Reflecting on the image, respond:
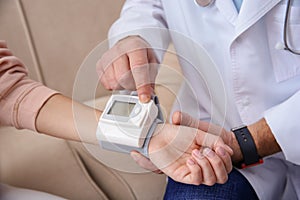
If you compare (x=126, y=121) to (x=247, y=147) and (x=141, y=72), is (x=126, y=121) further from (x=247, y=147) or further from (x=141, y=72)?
(x=247, y=147)

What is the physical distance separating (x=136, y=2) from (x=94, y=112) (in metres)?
0.30

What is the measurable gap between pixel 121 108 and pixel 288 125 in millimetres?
324

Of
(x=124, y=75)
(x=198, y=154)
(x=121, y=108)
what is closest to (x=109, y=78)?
(x=124, y=75)

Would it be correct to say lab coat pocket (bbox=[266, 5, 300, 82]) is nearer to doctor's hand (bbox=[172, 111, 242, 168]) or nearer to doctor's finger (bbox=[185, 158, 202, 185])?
doctor's hand (bbox=[172, 111, 242, 168])

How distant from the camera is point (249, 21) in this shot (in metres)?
0.84

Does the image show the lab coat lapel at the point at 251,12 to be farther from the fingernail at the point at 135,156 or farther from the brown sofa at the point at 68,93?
the fingernail at the point at 135,156

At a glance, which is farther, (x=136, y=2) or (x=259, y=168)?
(x=136, y=2)

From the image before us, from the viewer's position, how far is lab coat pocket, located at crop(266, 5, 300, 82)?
2.74ft

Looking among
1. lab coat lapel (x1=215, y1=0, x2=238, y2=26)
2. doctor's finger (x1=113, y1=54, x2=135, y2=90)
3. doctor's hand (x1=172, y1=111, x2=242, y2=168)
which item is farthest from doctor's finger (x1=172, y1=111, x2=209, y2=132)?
lab coat lapel (x1=215, y1=0, x2=238, y2=26)

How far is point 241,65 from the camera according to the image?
0.89 meters

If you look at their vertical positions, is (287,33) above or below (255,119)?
above

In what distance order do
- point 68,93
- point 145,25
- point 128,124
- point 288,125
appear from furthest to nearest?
point 68,93
point 145,25
point 288,125
point 128,124

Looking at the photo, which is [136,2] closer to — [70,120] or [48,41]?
[70,120]

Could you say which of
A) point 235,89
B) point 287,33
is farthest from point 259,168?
point 287,33
